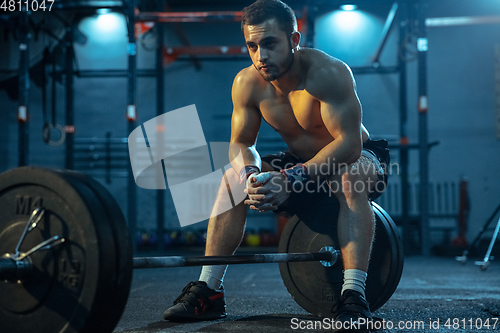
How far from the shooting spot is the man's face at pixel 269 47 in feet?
4.87

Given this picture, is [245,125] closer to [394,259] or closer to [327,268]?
[327,268]

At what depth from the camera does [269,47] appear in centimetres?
150

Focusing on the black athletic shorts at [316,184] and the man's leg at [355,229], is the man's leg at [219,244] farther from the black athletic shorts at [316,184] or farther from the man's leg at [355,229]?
the man's leg at [355,229]

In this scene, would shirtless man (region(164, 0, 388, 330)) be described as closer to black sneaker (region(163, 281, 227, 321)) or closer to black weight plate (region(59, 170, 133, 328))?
black sneaker (region(163, 281, 227, 321))

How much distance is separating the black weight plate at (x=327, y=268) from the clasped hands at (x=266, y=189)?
313 millimetres

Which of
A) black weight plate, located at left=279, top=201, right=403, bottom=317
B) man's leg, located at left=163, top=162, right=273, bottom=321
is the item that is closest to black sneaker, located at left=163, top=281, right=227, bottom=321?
man's leg, located at left=163, top=162, right=273, bottom=321

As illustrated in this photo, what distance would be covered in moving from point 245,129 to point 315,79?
0.32m

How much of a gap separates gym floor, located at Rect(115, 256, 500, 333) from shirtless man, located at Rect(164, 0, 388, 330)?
0.42 ft

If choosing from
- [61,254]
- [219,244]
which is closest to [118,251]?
[61,254]

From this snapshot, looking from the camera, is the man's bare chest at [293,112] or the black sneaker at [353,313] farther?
the man's bare chest at [293,112]

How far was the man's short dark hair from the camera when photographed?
1489mm

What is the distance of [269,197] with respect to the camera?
143 centimetres

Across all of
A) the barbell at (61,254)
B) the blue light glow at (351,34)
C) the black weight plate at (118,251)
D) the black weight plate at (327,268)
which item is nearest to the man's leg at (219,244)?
the black weight plate at (327,268)

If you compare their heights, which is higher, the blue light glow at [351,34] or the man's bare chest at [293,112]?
the blue light glow at [351,34]
